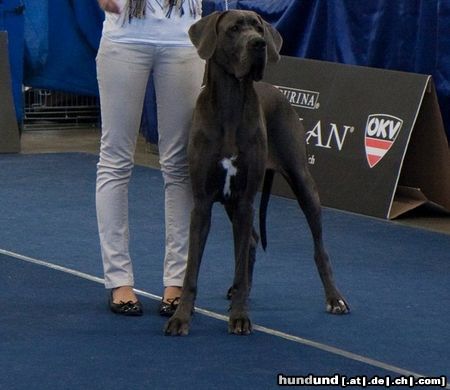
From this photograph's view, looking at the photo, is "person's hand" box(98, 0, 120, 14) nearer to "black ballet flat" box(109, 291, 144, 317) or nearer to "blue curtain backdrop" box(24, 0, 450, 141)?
"black ballet flat" box(109, 291, 144, 317)

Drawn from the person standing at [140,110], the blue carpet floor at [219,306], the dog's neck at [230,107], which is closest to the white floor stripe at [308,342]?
the blue carpet floor at [219,306]

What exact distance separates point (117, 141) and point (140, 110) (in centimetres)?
16

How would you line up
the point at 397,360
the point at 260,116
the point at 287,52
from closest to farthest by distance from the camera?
the point at 397,360
the point at 260,116
the point at 287,52

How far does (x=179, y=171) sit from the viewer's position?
481 cm

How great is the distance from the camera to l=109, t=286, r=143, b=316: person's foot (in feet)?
15.9

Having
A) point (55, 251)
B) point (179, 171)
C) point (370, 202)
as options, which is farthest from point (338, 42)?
point (179, 171)

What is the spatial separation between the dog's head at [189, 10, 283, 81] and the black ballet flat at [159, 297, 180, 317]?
3.18 ft

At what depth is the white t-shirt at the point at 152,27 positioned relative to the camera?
A: 4.64 m

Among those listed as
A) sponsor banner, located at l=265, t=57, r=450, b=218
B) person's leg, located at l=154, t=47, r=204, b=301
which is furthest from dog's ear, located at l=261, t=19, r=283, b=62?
sponsor banner, located at l=265, t=57, r=450, b=218

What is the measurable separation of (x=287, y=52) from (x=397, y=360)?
4.90 m

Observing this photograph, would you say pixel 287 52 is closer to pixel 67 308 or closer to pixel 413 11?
pixel 413 11

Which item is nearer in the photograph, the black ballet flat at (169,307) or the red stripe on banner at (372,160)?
the black ballet flat at (169,307)

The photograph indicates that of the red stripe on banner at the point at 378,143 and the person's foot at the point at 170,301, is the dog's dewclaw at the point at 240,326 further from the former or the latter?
the red stripe on banner at the point at 378,143

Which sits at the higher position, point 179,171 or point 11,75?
point 179,171
